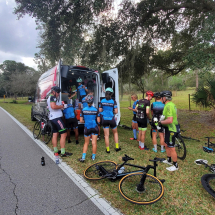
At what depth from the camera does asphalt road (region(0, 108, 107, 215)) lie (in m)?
2.24

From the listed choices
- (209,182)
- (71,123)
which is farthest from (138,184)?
(71,123)

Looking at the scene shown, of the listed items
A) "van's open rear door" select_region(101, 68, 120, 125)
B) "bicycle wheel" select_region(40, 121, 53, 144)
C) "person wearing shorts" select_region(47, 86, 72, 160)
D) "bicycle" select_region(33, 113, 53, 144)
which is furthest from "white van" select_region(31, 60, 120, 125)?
"person wearing shorts" select_region(47, 86, 72, 160)

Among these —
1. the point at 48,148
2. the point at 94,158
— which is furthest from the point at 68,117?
the point at 94,158

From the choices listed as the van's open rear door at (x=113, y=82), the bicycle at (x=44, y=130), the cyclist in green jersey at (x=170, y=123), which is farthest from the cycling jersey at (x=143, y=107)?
the bicycle at (x=44, y=130)

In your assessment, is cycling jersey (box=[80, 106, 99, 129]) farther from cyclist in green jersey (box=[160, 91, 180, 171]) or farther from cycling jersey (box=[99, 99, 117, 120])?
cyclist in green jersey (box=[160, 91, 180, 171])

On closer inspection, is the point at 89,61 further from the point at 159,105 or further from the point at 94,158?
the point at 94,158

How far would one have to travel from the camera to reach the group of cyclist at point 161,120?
3.24 meters

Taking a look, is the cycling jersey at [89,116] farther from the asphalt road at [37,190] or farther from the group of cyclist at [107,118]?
the asphalt road at [37,190]

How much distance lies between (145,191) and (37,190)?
6.22 feet

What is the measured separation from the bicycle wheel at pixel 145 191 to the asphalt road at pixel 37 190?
0.53 meters

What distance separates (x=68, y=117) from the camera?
189 inches

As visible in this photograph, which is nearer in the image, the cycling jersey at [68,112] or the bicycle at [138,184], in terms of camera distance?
the bicycle at [138,184]

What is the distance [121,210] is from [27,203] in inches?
57.9

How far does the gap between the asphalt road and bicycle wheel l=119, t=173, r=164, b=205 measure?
53 cm
